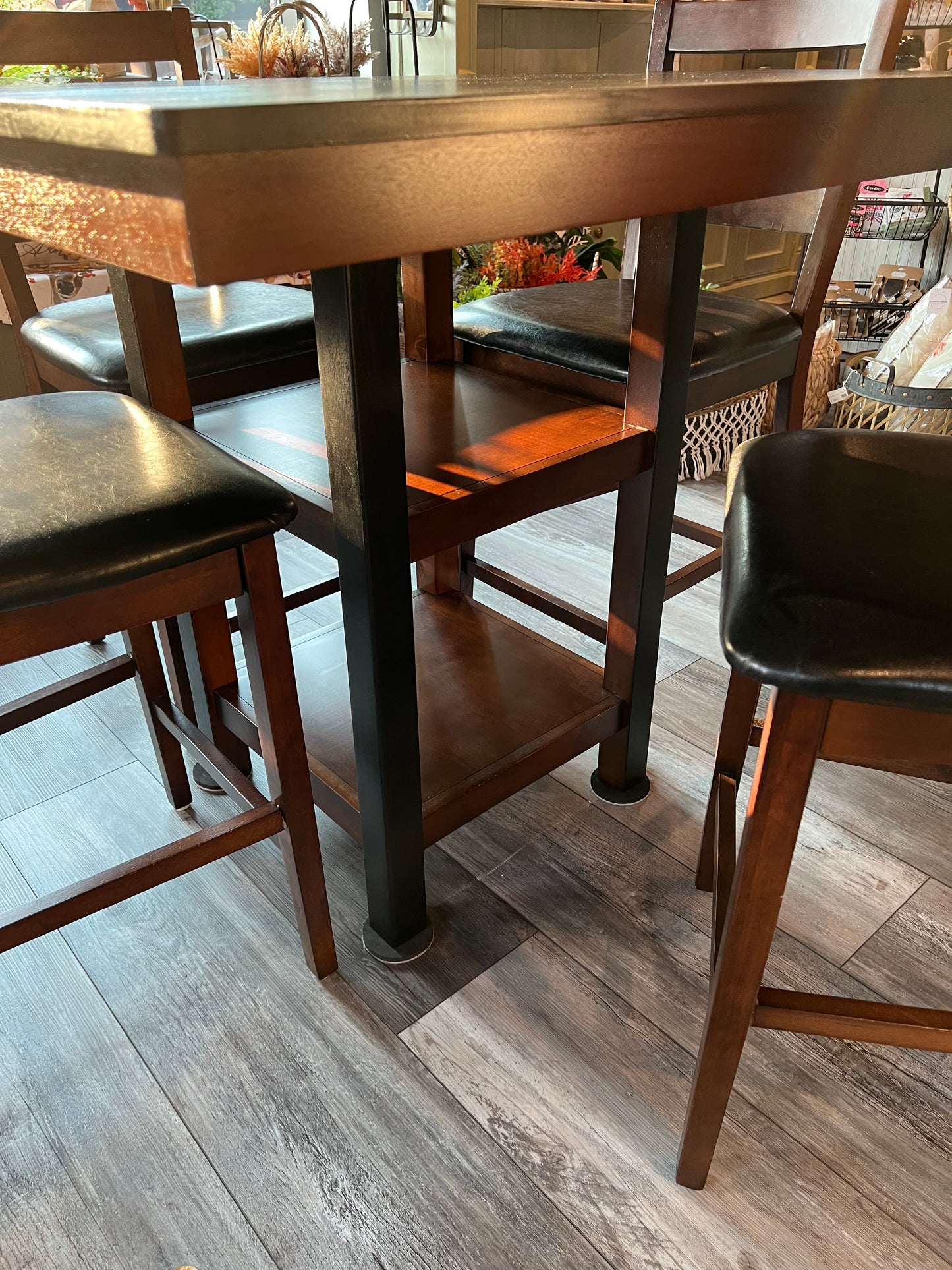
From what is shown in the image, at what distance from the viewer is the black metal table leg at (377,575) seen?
2.51ft

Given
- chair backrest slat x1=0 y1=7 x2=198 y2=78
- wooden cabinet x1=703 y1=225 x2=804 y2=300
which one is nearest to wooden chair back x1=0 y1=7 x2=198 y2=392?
chair backrest slat x1=0 y1=7 x2=198 y2=78

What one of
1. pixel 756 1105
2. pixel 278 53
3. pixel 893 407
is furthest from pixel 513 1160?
pixel 278 53

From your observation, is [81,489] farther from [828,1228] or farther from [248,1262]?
[828,1228]

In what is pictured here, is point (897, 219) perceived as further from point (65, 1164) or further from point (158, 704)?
point (65, 1164)

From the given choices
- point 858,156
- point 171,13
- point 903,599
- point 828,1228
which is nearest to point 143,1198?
point 828,1228

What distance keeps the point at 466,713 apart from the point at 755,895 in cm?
66

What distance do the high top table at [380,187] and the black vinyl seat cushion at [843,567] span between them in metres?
0.24

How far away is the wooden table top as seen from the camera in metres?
0.41

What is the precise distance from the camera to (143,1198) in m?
0.91

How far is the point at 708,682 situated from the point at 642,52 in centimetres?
305

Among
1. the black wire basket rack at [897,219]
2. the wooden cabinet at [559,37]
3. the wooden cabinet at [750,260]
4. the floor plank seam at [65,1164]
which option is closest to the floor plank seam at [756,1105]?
the floor plank seam at [65,1164]

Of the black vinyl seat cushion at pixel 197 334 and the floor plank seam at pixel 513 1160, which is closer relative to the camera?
the floor plank seam at pixel 513 1160

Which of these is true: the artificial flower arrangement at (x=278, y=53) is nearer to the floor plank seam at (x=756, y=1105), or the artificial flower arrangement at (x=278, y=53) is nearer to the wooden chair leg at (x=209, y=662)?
the wooden chair leg at (x=209, y=662)

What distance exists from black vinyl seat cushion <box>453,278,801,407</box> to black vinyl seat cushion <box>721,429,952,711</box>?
40 cm
